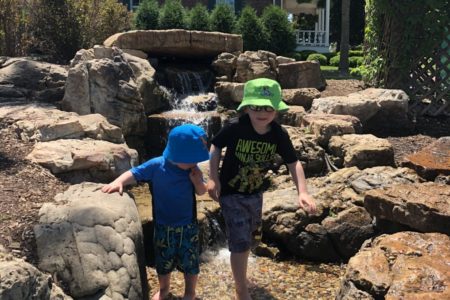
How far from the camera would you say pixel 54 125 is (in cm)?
506

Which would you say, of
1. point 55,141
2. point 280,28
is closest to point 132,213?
point 55,141

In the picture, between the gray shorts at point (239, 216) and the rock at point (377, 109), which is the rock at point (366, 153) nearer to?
the rock at point (377, 109)

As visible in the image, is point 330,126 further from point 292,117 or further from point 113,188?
point 113,188

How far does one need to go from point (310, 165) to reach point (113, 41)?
5.24 metres

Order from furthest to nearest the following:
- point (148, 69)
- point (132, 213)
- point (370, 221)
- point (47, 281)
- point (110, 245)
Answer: point (148, 69) → point (370, 221) → point (132, 213) → point (110, 245) → point (47, 281)

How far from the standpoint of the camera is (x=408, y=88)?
8.54 metres

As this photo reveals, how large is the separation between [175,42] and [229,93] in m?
1.89

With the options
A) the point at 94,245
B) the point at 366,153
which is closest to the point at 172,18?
the point at 366,153

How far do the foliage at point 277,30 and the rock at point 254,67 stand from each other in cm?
618

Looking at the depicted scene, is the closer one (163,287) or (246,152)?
(246,152)

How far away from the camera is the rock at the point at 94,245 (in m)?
2.97

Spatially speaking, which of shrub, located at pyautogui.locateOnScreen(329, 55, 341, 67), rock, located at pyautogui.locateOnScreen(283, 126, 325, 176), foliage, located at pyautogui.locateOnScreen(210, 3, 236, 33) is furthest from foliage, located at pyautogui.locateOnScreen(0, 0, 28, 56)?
shrub, located at pyautogui.locateOnScreen(329, 55, 341, 67)

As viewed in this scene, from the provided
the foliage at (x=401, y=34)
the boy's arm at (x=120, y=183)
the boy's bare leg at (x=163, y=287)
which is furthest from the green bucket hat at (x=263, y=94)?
the foliage at (x=401, y=34)

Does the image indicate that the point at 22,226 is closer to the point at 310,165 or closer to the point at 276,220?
the point at 276,220
